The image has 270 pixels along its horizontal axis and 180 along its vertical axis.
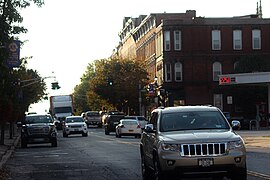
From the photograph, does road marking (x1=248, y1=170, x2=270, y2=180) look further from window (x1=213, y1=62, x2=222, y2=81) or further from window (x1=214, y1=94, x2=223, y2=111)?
window (x1=214, y1=94, x2=223, y2=111)

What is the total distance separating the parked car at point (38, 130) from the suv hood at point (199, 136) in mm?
24118

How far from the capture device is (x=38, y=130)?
1524 inches

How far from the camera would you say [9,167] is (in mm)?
24219

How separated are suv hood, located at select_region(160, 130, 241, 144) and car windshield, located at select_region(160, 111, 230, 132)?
0.36m

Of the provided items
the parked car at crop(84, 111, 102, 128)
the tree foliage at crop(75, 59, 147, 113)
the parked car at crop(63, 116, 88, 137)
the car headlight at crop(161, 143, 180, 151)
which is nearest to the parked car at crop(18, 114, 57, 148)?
the parked car at crop(63, 116, 88, 137)

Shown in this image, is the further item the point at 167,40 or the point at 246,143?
the point at 167,40

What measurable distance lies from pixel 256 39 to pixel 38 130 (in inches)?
1948

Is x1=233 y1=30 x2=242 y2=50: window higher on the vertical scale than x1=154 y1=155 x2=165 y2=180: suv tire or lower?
higher

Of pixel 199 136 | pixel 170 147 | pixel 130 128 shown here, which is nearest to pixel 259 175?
pixel 199 136

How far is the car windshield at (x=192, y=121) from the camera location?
15.5 m

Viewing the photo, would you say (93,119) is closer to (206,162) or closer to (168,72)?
(168,72)

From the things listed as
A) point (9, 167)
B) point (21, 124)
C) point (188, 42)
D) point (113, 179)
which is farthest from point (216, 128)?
point (188, 42)

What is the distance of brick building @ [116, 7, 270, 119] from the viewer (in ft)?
269

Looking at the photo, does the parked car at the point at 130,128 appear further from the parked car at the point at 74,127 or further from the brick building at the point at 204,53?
the brick building at the point at 204,53
